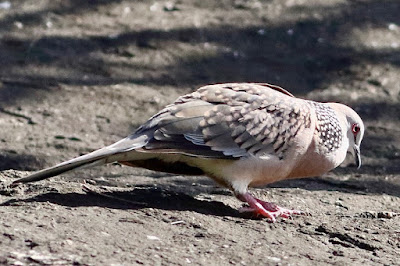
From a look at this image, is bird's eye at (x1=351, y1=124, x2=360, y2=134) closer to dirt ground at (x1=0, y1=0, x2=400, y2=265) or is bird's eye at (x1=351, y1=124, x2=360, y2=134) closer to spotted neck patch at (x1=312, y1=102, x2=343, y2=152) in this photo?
spotted neck patch at (x1=312, y1=102, x2=343, y2=152)

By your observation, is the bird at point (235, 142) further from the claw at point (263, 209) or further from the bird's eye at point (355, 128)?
the bird's eye at point (355, 128)

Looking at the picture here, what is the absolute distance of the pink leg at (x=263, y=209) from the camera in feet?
17.0

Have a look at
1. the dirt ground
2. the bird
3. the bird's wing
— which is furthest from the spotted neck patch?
the dirt ground

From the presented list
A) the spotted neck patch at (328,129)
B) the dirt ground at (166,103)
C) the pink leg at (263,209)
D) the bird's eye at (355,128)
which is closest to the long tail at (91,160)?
the dirt ground at (166,103)

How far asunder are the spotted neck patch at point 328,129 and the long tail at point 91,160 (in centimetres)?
124

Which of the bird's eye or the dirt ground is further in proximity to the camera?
the bird's eye

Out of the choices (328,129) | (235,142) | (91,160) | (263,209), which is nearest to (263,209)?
(263,209)

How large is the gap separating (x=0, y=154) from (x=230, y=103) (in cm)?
230

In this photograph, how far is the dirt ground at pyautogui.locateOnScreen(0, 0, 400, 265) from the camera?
14.7 feet

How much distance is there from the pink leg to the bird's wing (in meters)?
0.27

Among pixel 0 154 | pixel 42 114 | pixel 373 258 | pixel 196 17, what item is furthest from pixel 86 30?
pixel 373 258

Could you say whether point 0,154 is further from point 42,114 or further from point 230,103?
point 230,103

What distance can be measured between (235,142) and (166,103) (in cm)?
316

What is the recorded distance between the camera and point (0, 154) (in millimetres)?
Result: 6762
